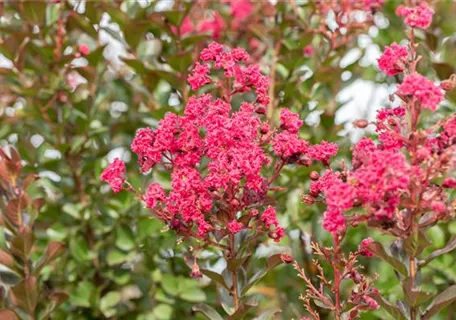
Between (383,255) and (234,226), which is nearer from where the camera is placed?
(383,255)

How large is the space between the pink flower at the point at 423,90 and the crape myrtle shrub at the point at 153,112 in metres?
1.35

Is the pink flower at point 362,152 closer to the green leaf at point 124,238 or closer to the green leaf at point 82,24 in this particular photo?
the green leaf at point 124,238

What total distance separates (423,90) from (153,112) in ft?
5.10

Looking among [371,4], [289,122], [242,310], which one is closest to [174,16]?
[371,4]

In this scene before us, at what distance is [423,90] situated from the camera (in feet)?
5.82

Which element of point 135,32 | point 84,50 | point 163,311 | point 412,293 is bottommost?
point 163,311

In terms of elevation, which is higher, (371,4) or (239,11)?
(371,4)

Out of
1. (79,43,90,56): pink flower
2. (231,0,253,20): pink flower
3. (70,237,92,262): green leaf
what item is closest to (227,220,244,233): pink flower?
(70,237,92,262): green leaf

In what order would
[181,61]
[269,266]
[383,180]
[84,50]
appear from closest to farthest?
[383,180] → [269,266] → [181,61] → [84,50]

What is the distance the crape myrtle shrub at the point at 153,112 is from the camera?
3193 mm

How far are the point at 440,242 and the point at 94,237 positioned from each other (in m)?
1.52

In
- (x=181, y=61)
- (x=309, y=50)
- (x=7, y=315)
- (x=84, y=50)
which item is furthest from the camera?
(x=309, y=50)

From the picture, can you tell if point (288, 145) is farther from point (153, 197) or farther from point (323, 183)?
point (153, 197)

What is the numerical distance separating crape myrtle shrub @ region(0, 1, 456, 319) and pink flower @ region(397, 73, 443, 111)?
135 cm
